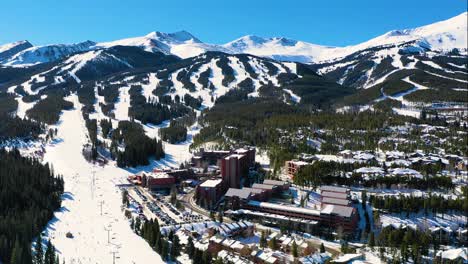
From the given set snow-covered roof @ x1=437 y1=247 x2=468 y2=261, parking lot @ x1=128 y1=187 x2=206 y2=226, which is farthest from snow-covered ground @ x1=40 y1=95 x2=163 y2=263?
snow-covered roof @ x1=437 y1=247 x2=468 y2=261

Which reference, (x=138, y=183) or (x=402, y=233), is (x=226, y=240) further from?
(x=138, y=183)

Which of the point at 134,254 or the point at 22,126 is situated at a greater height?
the point at 22,126

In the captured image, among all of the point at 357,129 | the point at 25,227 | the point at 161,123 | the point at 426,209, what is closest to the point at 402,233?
the point at 426,209

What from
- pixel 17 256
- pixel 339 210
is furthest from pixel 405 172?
pixel 17 256

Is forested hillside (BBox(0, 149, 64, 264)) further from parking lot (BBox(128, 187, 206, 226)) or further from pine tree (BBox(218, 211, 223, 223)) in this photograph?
pine tree (BBox(218, 211, 223, 223))

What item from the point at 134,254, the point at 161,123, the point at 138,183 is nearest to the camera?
the point at 134,254

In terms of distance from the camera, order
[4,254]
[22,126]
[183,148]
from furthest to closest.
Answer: [22,126], [183,148], [4,254]

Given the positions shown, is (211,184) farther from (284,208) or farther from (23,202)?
(23,202)

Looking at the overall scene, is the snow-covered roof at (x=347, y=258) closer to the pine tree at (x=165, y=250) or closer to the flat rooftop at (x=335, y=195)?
the flat rooftop at (x=335, y=195)
